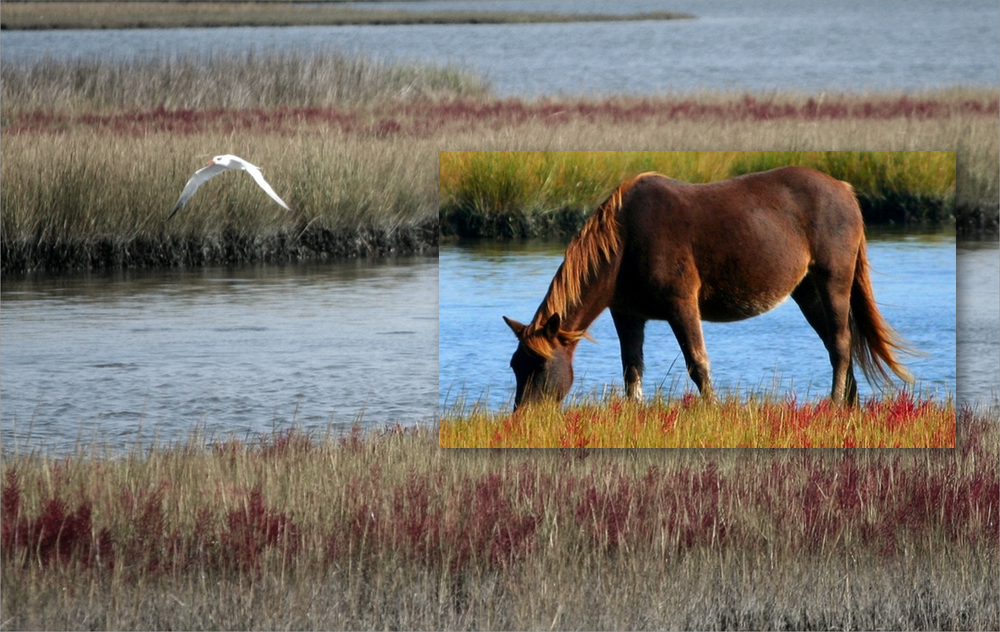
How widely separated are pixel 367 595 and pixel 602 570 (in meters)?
1.02

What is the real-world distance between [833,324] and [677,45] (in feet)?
203

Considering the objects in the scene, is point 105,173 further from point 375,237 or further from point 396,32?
point 396,32

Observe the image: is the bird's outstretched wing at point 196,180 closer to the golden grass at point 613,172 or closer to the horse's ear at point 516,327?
the golden grass at point 613,172

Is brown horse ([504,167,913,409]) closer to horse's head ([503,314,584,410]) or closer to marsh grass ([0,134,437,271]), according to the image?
horse's head ([503,314,584,410])

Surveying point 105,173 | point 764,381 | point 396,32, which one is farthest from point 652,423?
point 396,32

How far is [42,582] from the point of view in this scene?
583 centimetres

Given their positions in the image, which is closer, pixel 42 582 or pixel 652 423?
pixel 42 582

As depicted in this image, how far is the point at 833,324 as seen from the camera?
24.4ft

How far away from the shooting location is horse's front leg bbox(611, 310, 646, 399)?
7125 mm

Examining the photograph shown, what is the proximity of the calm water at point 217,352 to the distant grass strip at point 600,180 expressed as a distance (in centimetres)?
140

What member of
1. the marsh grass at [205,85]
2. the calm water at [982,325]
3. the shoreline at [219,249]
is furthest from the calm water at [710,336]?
the marsh grass at [205,85]

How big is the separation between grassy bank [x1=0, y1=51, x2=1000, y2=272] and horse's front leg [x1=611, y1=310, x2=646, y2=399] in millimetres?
4453

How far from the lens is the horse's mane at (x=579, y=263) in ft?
23.1

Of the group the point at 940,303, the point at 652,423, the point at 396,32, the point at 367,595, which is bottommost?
the point at 367,595
